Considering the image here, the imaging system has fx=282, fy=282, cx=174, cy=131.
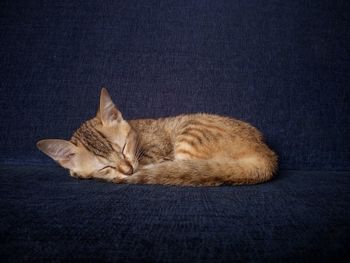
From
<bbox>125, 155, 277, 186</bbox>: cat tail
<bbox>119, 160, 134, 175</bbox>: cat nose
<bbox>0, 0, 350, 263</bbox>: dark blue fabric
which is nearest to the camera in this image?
<bbox>125, 155, 277, 186</bbox>: cat tail

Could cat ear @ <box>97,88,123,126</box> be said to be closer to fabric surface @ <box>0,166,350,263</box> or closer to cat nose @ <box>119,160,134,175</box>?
cat nose @ <box>119,160,134,175</box>

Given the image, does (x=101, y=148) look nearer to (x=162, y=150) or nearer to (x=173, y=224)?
(x=162, y=150)

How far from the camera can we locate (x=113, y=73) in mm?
1563

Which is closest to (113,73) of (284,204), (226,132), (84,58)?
(84,58)

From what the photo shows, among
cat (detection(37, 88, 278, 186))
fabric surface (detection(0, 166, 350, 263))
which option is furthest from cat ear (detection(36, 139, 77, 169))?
fabric surface (detection(0, 166, 350, 263))

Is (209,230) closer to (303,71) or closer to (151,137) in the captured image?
(151,137)

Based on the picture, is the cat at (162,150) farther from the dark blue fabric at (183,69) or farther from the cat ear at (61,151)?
the dark blue fabric at (183,69)

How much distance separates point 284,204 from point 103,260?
1.66 feet

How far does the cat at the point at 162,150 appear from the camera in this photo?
103cm

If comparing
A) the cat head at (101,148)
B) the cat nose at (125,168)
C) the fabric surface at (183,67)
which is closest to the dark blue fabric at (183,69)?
the fabric surface at (183,67)

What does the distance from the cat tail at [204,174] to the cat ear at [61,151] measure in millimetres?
399

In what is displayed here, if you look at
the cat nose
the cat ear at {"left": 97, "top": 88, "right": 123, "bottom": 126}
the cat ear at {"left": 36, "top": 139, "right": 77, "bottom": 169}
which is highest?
the cat ear at {"left": 97, "top": 88, "right": 123, "bottom": 126}

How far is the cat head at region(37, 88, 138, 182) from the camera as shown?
1267mm

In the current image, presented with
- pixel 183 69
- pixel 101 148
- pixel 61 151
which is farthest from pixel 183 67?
pixel 61 151
